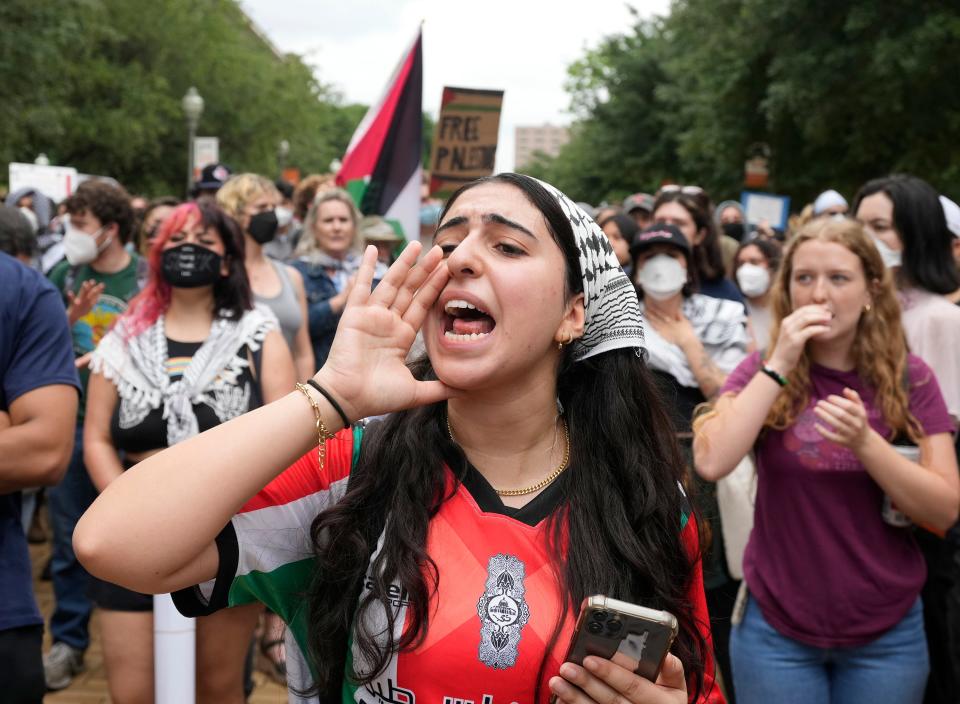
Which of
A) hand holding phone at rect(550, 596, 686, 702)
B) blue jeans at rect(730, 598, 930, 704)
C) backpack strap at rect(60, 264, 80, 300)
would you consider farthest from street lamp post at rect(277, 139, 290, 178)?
hand holding phone at rect(550, 596, 686, 702)

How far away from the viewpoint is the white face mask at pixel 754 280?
673cm

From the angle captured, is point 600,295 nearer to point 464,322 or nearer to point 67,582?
point 464,322

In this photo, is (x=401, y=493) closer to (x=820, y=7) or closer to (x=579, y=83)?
(x=820, y=7)

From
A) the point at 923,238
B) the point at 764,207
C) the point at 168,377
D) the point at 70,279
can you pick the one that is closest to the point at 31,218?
the point at 70,279

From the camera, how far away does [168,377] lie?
398cm

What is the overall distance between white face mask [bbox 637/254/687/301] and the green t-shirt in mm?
2743

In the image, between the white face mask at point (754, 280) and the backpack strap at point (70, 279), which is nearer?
the backpack strap at point (70, 279)

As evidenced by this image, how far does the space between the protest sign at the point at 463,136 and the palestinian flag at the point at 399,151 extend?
24 centimetres

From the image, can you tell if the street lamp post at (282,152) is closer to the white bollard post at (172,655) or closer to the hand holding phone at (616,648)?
the white bollard post at (172,655)

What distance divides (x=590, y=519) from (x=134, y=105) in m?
34.6

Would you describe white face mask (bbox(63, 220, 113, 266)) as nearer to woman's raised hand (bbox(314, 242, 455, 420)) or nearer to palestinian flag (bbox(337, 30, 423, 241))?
palestinian flag (bbox(337, 30, 423, 241))

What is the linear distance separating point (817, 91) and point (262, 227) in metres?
17.9

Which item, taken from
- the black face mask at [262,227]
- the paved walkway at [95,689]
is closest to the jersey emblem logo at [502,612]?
the paved walkway at [95,689]

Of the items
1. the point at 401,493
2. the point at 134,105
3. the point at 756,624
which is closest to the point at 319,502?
the point at 401,493
